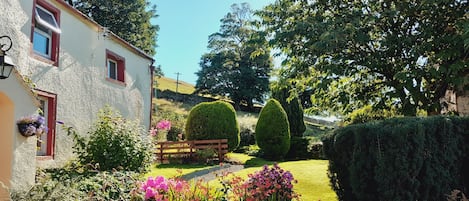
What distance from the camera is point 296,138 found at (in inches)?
795

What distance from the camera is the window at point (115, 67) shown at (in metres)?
12.8

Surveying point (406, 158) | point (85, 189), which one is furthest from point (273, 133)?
point (85, 189)

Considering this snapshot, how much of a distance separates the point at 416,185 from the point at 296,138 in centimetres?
1507

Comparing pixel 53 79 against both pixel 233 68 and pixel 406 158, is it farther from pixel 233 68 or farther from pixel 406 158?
pixel 233 68

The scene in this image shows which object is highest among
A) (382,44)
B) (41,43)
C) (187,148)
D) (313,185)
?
(41,43)

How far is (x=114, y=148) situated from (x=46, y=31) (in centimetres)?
375

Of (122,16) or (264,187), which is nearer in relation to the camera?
(264,187)

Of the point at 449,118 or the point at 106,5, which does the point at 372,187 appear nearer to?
the point at 449,118

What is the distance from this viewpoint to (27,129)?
5.39m

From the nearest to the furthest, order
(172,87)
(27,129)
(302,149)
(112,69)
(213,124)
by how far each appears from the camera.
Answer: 1. (27,129)
2. (112,69)
3. (213,124)
4. (302,149)
5. (172,87)

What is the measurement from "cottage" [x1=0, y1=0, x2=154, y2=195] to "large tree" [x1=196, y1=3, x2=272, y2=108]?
81.6 feet

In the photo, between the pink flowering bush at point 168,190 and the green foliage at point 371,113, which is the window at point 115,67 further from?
the pink flowering bush at point 168,190

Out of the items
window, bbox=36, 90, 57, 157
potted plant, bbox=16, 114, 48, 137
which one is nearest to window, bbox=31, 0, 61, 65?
window, bbox=36, 90, 57, 157

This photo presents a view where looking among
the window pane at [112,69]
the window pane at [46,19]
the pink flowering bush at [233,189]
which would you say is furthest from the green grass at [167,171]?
the window pane at [46,19]
